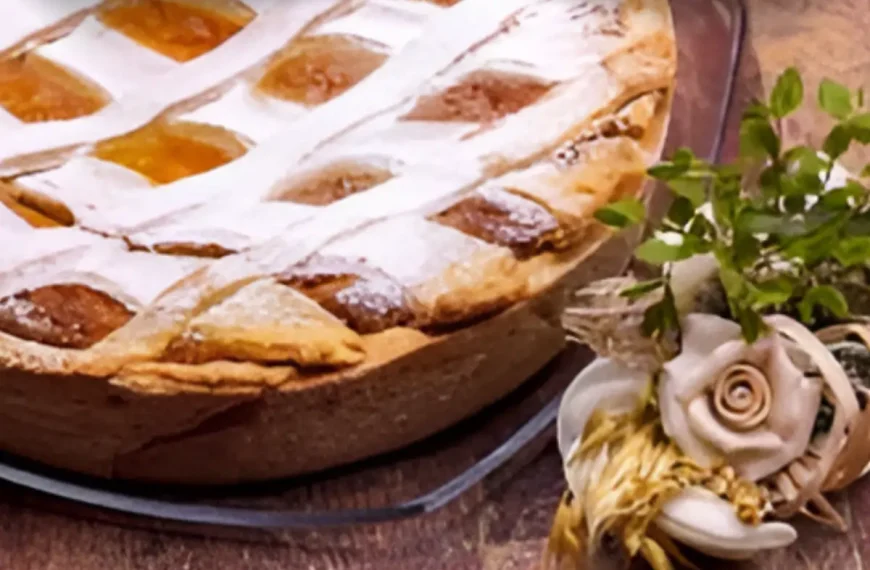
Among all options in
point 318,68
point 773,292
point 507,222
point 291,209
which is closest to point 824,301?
point 773,292

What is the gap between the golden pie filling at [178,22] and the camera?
37.0 inches

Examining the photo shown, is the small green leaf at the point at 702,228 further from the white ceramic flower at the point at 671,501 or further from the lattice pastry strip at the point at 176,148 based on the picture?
the lattice pastry strip at the point at 176,148

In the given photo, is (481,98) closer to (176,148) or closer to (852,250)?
(176,148)

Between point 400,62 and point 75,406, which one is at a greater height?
point 400,62

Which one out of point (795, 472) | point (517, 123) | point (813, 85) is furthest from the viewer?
point (813, 85)

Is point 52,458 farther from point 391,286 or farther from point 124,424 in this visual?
point 391,286

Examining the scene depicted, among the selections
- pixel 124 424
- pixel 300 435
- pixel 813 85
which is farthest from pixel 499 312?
pixel 813 85

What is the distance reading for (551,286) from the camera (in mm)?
767

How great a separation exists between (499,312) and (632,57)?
0.28m

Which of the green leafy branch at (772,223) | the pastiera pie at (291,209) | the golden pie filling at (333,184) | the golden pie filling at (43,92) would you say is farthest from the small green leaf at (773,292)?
the golden pie filling at (43,92)

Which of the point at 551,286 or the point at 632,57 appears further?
the point at 632,57

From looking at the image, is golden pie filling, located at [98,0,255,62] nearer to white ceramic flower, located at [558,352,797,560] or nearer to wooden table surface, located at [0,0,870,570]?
wooden table surface, located at [0,0,870,570]

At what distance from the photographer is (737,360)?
525mm

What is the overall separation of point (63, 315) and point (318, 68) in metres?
0.30
